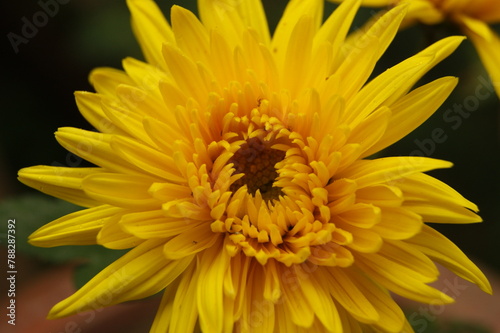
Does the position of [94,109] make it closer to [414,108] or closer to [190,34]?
[190,34]

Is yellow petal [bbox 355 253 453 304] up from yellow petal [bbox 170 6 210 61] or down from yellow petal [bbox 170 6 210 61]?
down

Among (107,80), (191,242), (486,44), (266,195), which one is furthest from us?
(486,44)

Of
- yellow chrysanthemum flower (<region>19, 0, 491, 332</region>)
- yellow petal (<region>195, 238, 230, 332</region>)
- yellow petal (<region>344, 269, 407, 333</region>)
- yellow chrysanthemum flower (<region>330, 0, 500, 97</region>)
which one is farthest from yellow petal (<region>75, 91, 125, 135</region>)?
yellow chrysanthemum flower (<region>330, 0, 500, 97</region>)

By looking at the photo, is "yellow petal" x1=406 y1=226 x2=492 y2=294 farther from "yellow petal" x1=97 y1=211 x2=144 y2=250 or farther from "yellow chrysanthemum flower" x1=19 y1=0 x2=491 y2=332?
"yellow petal" x1=97 y1=211 x2=144 y2=250

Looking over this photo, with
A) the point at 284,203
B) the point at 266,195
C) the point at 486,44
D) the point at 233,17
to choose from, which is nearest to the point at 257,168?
the point at 266,195

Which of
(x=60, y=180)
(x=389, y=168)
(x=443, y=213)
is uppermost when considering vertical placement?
(x=60, y=180)

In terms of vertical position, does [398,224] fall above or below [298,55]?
below
